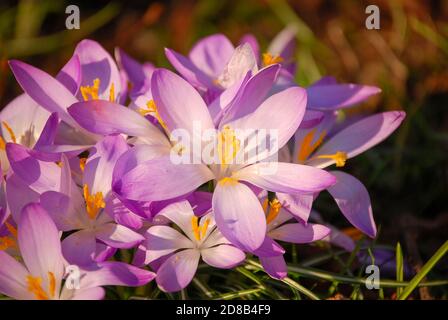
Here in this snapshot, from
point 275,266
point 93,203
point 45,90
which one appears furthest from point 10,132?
point 275,266

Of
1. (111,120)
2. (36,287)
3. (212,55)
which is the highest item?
(212,55)

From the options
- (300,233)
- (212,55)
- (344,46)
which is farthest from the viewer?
(344,46)

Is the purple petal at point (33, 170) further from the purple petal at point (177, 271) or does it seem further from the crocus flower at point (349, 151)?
the crocus flower at point (349, 151)

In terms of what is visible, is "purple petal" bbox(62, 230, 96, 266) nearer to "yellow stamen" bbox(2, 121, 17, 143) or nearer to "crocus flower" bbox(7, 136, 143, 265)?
"crocus flower" bbox(7, 136, 143, 265)

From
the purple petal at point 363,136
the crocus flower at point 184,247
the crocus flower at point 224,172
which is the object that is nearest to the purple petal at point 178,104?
the crocus flower at point 224,172

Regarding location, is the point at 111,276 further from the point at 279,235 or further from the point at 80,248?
the point at 279,235
